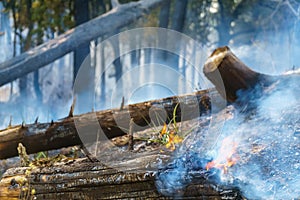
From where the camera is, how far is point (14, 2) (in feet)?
43.7

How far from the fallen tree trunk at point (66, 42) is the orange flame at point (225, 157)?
5116 mm

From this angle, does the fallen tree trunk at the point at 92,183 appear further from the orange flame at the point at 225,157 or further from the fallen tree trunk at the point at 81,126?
the fallen tree trunk at the point at 81,126

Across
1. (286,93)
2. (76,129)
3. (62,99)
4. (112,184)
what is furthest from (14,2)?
(112,184)

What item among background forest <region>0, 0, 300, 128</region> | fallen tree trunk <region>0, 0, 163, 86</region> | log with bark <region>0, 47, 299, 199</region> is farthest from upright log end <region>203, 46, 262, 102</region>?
fallen tree trunk <region>0, 0, 163, 86</region>

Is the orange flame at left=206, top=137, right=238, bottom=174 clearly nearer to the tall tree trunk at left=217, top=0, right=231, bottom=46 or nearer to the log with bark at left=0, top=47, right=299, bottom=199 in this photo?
the log with bark at left=0, top=47, right=299, bottom=199

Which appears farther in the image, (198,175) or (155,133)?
(155,133)

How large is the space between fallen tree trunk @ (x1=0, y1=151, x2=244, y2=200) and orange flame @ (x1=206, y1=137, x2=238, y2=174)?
0.80 ft

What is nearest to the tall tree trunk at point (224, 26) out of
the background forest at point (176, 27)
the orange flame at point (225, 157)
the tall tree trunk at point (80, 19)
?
the background forest at point (176, 27)

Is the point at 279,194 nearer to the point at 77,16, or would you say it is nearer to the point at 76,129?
the point at 76,129

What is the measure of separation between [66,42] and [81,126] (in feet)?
11.9

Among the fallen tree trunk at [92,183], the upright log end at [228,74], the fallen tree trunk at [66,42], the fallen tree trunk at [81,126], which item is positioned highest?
the fallen tree trunk at [66,42]

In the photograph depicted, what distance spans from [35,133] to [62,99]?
562 inches

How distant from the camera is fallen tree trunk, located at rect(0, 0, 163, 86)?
25.5ft

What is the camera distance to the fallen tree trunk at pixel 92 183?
278 cm
